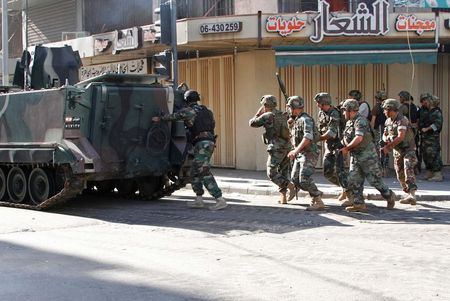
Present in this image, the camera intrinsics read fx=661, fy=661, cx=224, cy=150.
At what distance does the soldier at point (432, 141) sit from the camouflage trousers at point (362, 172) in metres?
4.11

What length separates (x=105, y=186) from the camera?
482 inches

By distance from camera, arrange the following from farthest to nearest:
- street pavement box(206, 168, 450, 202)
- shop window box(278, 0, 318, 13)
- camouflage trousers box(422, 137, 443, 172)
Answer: shop window box(278, 0, 318, 13)
camouflage trousers box(422, 137, 443, 172)
street pavement box(206, 168, 450, 202)

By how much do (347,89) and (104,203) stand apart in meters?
6.86

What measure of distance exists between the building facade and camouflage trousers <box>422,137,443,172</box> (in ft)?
4.87

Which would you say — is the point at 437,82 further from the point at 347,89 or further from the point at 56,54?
the point at 56,54

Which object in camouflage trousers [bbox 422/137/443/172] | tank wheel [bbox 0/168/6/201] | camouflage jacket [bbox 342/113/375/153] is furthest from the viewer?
camouflage trousers [bbox 422/137/443/172]

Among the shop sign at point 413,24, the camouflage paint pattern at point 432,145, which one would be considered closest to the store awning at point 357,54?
the shop sign at point 413,24

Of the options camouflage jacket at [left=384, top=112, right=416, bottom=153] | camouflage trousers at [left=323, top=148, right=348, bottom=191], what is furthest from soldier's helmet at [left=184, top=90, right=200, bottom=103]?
camouflage jacket at [left=384, top=112, right=416, bottom=153]

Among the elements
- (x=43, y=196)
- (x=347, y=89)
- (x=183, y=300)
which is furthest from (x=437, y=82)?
(x=183, y=300)

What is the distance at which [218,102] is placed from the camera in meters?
16.9

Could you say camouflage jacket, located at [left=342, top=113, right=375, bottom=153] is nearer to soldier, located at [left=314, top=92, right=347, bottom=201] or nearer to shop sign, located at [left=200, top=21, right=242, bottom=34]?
soldier, located at [left=314, top=92, right=347, bottom=201]

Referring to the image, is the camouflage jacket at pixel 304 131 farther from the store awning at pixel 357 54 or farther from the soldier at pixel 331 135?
the store awning at pixel 357 54

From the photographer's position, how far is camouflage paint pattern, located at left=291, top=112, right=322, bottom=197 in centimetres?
964

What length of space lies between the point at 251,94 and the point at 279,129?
5582mm
